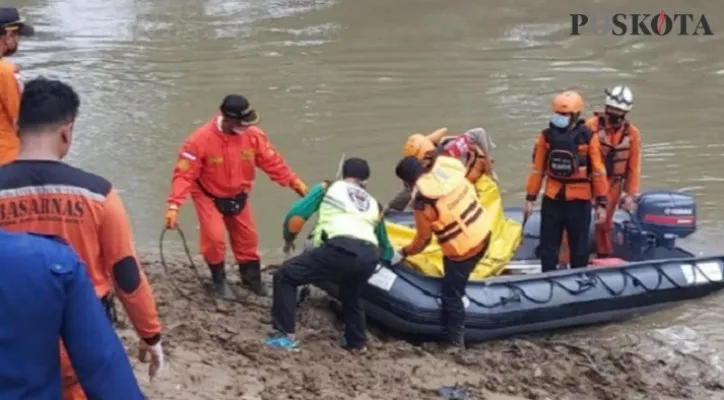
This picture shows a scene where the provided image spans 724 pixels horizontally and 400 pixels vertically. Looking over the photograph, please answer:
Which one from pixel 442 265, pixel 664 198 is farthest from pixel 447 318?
pixel 664 198

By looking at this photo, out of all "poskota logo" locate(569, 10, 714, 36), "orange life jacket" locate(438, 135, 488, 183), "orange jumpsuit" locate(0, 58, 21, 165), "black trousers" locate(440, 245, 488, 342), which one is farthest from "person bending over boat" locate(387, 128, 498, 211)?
"poskota logo" locate(569, 10, 714, 36)

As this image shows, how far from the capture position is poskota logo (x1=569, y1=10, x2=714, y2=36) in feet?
61.1

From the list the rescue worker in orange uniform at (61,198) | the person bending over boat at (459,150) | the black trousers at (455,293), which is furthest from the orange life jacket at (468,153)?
the rescue worker in orange uniform at (61,198)

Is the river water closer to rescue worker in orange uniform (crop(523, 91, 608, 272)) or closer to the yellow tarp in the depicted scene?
rescue worker in orange uniform (crop(523, 91, 608, 272))

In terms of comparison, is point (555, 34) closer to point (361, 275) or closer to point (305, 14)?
point (305, 14)

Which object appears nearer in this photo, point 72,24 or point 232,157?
point 232,157

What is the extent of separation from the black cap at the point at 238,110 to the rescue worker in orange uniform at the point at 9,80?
1.62 m

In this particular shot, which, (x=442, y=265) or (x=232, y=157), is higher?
(x=232, y=157)

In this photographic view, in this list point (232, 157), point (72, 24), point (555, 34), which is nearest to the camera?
point (232, 157)

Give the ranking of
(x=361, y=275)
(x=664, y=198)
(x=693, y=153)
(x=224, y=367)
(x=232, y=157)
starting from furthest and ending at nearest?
(x=693, y=153), (x=664, y=198), (x=232, y=157), (x=361, y=275), (x=224, y=367)

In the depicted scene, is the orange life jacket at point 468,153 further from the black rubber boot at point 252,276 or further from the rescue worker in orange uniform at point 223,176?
the black rubber boot at point 252,276

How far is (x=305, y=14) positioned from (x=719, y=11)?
311 inches

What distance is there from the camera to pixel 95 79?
1561cm

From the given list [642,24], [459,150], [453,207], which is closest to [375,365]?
[453,207]
